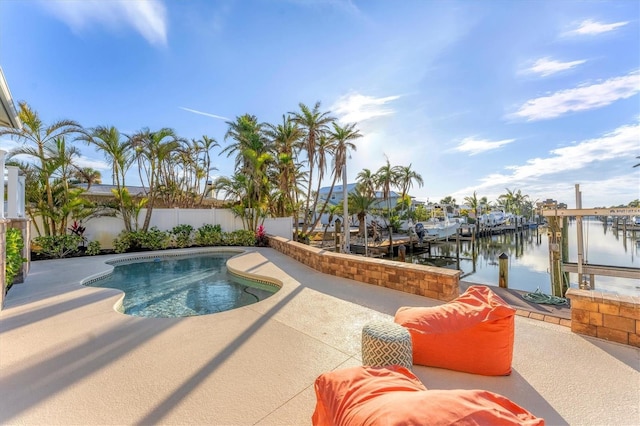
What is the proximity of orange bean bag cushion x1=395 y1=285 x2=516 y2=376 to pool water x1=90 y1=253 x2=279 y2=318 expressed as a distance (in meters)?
3.92

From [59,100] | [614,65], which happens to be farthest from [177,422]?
[59,100]

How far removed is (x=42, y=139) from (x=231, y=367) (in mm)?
12385

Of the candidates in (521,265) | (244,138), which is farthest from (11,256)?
(521,265)

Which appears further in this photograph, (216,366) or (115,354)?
(115,354)

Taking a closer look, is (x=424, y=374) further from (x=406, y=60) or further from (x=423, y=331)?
(x=406, y=60)

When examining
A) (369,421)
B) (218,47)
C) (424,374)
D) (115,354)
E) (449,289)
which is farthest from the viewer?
(218,47)

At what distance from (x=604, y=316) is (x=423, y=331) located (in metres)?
2.37

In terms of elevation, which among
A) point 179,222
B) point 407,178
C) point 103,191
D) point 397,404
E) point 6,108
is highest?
point 407,178

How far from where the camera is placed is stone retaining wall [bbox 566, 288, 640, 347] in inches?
121

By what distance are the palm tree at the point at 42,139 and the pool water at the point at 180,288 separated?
3.93m

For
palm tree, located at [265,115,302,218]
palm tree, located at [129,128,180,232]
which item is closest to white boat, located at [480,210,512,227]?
palm tree, located at [265,115,302,218]

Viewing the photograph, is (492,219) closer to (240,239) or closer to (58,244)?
(240,239)

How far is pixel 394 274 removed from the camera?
18.1 feet

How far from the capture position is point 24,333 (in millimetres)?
3748
